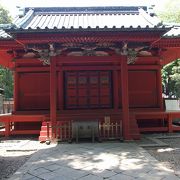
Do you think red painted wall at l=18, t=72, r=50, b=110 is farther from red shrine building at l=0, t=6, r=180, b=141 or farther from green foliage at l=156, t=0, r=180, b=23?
green foliage at l=156, t=0, r=180, b=23

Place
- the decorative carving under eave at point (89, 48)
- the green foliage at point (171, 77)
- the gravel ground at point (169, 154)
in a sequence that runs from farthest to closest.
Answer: the green foliage at point (171, 77) → the decorative carving under eave at point (89, 48) → the gravel ground at point (169, 154)

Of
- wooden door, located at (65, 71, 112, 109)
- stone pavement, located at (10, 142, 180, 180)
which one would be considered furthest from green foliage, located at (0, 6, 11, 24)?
stone pavement, located at (10, 142, 180, 180)

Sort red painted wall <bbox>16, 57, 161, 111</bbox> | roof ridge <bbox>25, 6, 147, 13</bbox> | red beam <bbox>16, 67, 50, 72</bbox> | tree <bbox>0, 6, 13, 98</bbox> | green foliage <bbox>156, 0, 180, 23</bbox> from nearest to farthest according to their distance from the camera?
red beam <bbox>16, 67, 50, 72</bbox> < red painted wall <bbox>16, 57, 161, 111</bbox> < roof ridge <bbox>25, 6, 147, 13</bbox> < tree <bbox>0, 6, 13, 98</bbox> < green foliage <bbox>156, 0, 180, 23</bbox>

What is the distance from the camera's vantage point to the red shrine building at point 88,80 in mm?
10656

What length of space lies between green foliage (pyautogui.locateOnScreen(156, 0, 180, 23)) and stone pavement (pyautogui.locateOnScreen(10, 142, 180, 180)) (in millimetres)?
26918

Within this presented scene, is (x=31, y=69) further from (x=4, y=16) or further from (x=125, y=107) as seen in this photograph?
(x=4, y=16)

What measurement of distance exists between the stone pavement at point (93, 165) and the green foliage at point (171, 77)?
20.3 meters

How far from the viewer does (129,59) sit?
11.1 meters

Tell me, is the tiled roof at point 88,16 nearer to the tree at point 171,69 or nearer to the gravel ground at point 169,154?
the gravel ground at point 169,154

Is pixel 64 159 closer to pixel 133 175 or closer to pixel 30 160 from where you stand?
pixel 30 160

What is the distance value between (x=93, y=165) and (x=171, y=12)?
32.0 m

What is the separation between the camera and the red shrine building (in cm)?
1066

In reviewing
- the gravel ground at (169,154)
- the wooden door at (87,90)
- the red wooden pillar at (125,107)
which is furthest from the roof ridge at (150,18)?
the gravel ground at (169,154)

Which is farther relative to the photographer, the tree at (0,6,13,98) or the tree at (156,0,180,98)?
the tree at (0,6,13,98)
